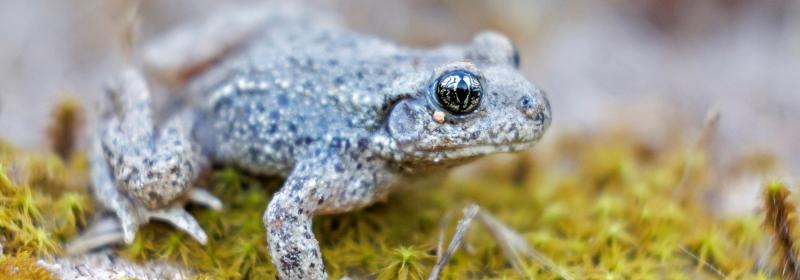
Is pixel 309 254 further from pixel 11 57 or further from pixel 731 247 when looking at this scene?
pixel 11 57

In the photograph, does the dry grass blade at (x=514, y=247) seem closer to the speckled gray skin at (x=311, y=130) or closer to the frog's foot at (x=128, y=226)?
the speckled gray skin at (x=311, y=130)

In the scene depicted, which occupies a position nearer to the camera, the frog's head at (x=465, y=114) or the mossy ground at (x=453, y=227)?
the frog's head at (x=465, y=114)

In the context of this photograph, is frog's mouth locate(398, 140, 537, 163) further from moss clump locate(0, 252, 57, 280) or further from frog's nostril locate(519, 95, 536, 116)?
moss clump locate(0, 252, 57, 280)

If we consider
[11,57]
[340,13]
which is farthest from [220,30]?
[11,57]

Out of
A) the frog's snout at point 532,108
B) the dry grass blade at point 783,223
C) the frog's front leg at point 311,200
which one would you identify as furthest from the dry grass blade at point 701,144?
the frog's front leg at point 311,200

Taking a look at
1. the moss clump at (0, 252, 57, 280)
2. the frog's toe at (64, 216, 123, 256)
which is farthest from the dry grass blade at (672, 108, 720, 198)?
the moss clump at (0, 252, 57, 280)
